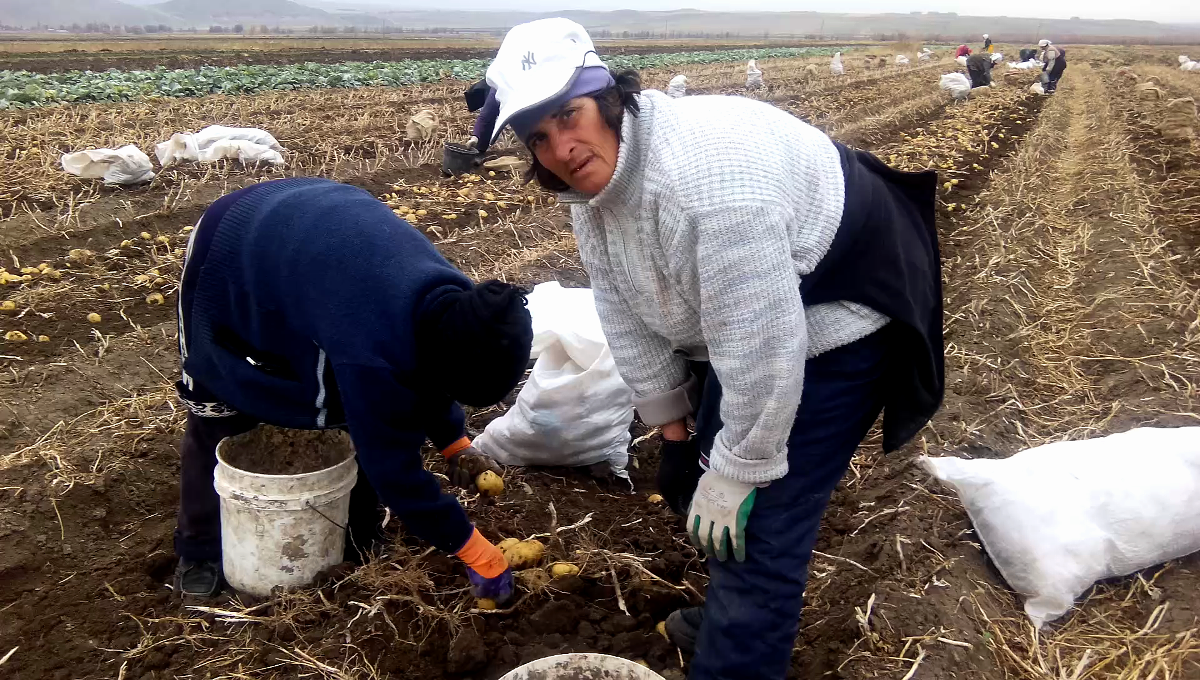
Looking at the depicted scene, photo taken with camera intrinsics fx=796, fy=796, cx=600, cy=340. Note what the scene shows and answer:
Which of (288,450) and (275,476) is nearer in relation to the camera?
(275,476)

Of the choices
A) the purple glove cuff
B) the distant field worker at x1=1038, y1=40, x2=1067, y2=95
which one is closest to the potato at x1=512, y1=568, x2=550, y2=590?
the purple glove cuff

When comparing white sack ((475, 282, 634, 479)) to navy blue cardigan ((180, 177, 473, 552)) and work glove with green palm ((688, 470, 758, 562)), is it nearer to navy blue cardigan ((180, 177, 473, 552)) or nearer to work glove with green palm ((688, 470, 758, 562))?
navy blue cardigan ((180, 177, 473, 552))

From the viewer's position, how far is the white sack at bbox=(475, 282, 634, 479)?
2.95m

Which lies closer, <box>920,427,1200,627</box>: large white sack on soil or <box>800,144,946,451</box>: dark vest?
<box>800,144,946,451</box>: dark vest

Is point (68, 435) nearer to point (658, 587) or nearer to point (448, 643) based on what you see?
point (448, 643)

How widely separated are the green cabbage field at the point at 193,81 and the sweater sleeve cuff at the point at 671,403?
967 centimetres

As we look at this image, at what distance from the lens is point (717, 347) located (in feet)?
5.20

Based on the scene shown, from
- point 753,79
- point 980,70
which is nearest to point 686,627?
point 753,79

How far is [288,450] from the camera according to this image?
251 cm

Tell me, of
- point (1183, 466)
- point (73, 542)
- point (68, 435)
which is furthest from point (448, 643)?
point (1183, 466)

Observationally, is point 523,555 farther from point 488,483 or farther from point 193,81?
point 193,81

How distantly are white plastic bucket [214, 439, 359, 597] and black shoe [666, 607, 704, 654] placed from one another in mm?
1025

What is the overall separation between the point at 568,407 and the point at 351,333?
1.26 metres

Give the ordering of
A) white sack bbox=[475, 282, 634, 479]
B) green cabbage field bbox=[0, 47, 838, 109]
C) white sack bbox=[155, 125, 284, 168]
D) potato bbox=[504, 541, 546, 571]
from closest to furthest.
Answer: potato bbox=[504, 541, 546, 571]
white sack bbox=[475, 282, 634, 479]
white sack bbox=[155, 125, 284, 168]
green cabbage field bbox=[0, 47, 838, 109]
